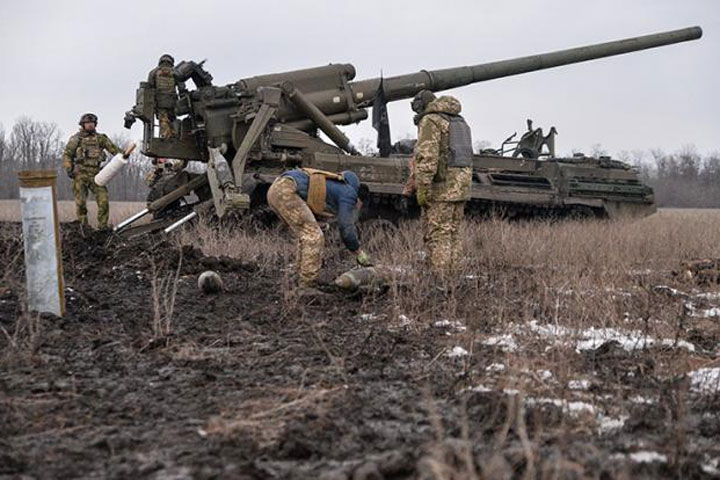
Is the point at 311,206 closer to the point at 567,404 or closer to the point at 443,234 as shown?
the point at 443,234

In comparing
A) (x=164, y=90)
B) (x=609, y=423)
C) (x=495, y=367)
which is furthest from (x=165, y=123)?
(x=609, y=423)

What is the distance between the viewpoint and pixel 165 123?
40.3 feet

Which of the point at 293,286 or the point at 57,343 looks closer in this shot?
the point at 57,343

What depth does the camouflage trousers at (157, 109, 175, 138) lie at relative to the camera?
1220 cm

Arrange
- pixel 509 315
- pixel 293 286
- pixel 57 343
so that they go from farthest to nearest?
pixel 293 286, pixel 509 315, pixel 57 343

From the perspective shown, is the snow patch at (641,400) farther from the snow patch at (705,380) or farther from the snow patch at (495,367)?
the snow patch at (495,367)

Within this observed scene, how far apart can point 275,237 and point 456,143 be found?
379 cm

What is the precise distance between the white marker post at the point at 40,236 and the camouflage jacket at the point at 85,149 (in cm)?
801

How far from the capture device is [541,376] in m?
4.27

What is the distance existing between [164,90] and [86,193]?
3038mm

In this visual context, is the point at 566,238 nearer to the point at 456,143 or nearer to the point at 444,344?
the point at 456,143

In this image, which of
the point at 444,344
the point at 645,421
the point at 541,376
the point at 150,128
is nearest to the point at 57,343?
the point at 444,344

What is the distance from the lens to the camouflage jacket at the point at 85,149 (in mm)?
13617

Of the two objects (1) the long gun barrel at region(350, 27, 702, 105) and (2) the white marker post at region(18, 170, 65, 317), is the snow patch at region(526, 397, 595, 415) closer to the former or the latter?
(2) the white marker post at region(18, 170, 65, 317)
